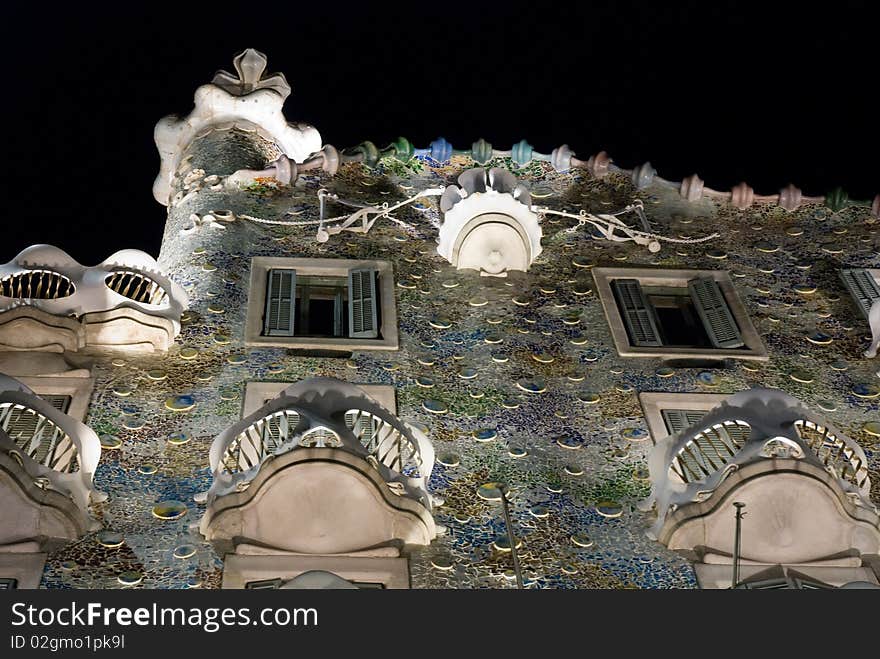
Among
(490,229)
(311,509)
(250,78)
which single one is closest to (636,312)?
(490,229)

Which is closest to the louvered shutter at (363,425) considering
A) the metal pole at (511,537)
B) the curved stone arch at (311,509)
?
the curved stone arch at (311,509)

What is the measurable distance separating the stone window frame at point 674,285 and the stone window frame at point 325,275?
91.2 inches

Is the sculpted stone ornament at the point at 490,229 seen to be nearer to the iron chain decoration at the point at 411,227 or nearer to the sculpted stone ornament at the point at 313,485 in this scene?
the iron chain decoration at the point at 411,227

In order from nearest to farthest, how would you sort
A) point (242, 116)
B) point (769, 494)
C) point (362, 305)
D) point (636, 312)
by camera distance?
point (769, 494) < point (362, 305) < point (636, 312) < point (242, 116)

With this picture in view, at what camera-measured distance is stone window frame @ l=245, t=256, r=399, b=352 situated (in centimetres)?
2278

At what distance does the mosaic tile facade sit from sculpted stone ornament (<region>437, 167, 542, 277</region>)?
0.20m

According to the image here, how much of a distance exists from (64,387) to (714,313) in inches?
280

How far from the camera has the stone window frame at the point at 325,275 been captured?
2278 centimetres

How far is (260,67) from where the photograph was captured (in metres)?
28.7

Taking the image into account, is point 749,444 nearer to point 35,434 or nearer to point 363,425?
point 363,425

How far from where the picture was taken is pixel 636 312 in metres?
24.1

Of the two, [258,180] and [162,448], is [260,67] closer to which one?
[258,180]

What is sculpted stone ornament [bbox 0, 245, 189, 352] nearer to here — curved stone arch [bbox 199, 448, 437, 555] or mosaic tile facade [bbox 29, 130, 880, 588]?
mosaic tile facade [bbox 29, 130, 880, 588]

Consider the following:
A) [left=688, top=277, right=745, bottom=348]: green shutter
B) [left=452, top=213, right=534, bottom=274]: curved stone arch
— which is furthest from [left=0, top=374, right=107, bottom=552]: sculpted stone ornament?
[left=688, top=277, right=745, bottom=348]: green shutter
